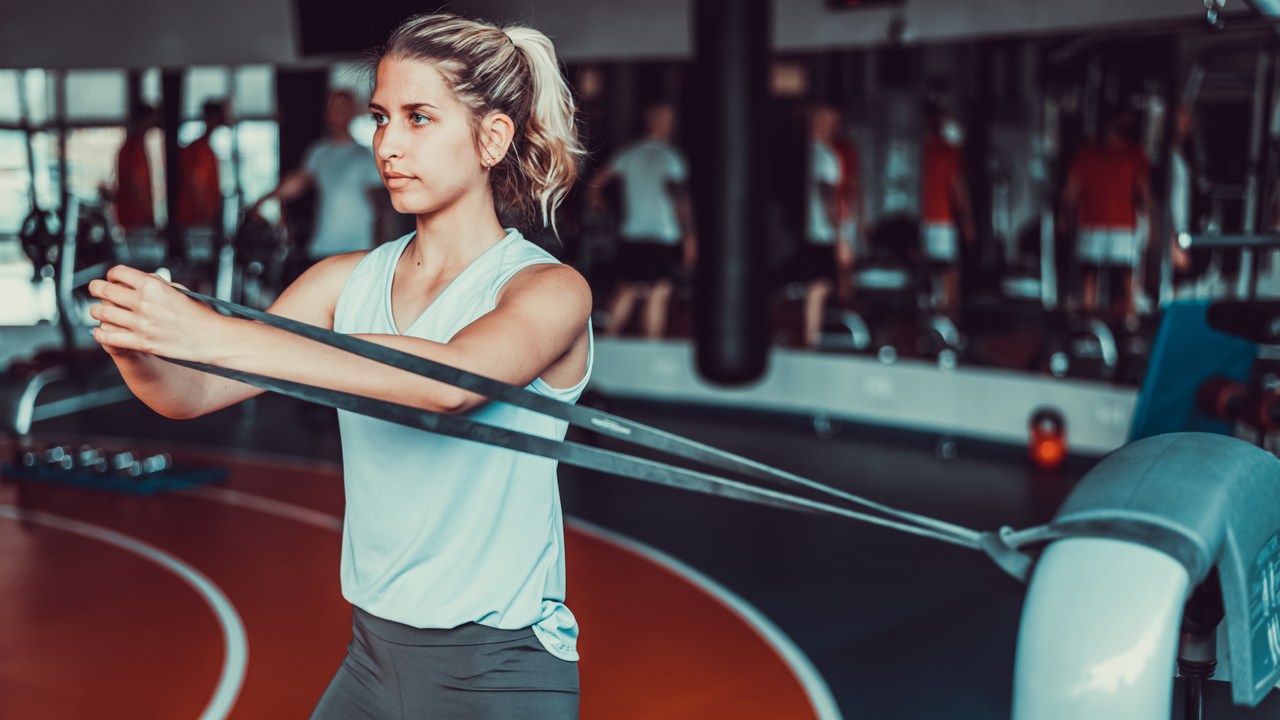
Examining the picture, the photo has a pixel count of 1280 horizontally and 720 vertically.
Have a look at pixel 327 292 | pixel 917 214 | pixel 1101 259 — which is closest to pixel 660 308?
pixel 917 214

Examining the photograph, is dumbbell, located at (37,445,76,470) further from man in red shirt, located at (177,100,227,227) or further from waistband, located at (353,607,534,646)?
waistband, located at (353,607,534,646)

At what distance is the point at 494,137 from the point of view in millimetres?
1205

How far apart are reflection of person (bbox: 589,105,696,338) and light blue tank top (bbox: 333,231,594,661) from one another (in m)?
6.33

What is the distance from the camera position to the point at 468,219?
49.3 inches

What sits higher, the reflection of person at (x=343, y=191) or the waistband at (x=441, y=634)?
the reflection of person at (x=343, y=191)

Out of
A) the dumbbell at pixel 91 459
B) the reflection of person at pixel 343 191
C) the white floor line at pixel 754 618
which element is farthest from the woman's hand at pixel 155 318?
the reflection of person at pixel 343 191

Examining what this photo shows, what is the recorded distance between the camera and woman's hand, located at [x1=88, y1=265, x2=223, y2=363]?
85 cm

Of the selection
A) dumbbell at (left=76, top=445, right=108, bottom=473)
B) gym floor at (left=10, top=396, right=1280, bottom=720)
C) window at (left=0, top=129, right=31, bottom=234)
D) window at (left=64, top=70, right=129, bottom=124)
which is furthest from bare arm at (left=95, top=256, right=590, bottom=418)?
window at (left=64, top=70, right=129, bottom=124)

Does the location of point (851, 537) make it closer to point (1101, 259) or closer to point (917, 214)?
point (1101, 259)

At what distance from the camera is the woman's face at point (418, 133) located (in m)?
1.14

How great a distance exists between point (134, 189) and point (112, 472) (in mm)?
4287

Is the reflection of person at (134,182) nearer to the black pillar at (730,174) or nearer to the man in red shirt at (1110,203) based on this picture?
the black pillar at (730,174)

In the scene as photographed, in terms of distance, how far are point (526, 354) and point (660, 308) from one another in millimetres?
6711

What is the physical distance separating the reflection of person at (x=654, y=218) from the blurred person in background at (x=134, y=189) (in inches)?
143
